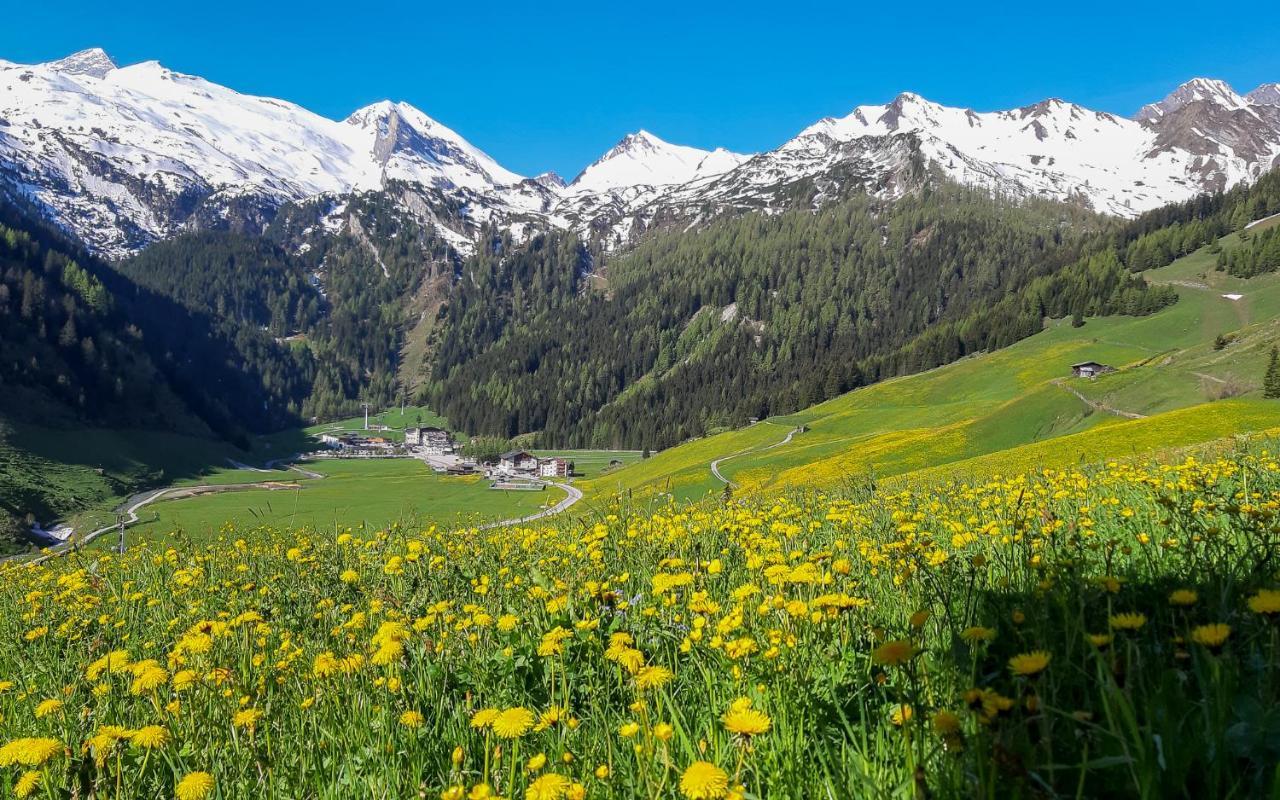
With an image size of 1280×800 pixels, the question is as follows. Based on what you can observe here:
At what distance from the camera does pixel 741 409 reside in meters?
166

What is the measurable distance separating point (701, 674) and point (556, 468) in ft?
495

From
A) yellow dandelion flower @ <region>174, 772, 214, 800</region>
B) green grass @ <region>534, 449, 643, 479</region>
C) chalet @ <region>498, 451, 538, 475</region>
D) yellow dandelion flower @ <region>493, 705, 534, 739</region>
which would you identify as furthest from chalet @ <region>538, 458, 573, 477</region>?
yellow dandelion flower @ <region>493, 705, 534, 739</region>

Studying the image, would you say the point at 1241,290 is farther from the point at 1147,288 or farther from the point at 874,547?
the point at 874,547

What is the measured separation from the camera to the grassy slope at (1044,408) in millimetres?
37688

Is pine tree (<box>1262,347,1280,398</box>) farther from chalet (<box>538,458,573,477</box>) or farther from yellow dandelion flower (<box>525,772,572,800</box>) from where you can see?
chalet (<box>538,458,573,477</box>)

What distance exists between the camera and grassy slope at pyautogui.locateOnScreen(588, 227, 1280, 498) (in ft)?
124

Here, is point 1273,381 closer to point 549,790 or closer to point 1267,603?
point 1267,603

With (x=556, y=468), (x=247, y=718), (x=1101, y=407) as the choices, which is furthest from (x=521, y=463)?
(x=247, y=718)

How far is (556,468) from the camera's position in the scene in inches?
6014

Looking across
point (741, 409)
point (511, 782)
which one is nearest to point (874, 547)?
point (511, 782)

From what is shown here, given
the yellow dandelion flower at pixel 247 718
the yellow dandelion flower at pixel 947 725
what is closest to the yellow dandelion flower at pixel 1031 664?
the yellow dandelion flower at pixel 947 725

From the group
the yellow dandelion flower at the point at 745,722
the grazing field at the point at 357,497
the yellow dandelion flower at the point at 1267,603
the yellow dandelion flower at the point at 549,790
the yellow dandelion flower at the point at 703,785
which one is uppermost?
the yellow dandelion flower at the point at 1267,603

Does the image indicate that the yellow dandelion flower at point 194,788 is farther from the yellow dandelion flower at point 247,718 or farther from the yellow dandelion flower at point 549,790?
the yellow dandelion flower at point 549,790

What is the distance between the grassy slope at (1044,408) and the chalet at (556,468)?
4469 centimetres
